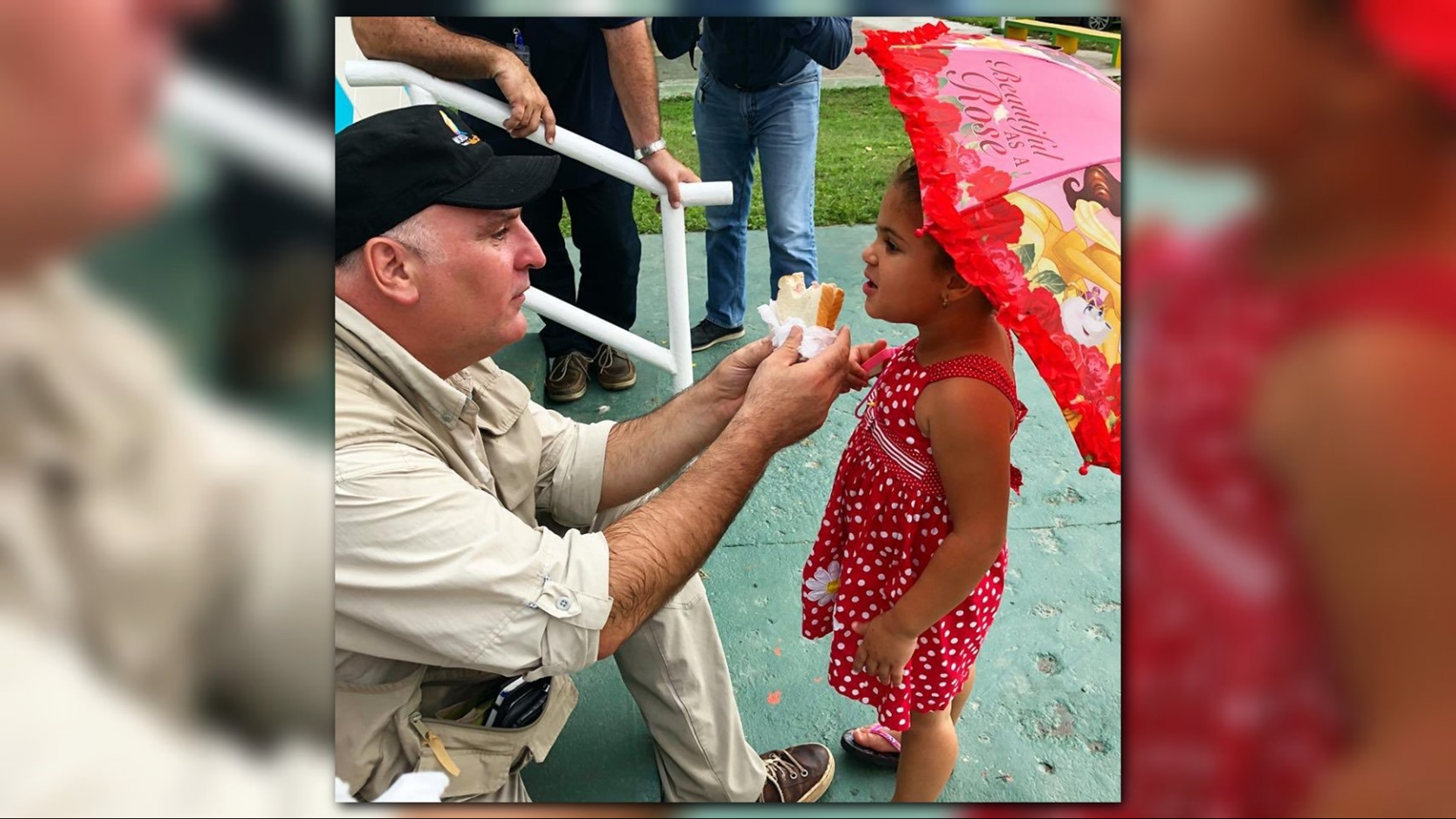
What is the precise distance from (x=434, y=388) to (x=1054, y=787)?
1.49m

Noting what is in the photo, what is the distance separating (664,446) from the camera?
6.12 feet

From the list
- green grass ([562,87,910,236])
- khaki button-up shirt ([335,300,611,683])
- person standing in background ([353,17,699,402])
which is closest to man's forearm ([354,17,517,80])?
person standing in background ([353,17,699,402])

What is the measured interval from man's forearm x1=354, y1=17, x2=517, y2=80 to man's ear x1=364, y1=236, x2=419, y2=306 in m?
1.01

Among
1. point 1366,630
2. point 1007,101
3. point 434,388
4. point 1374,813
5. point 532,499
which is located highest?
A: point 1007,101

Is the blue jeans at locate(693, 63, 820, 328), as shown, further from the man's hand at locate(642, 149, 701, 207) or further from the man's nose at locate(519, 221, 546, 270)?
the man's nose at locate(519, 221, 546, 270)

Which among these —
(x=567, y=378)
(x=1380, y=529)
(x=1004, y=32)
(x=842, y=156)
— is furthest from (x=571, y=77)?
(x=842, y=156)

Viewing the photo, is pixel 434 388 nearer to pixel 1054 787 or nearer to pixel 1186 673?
pixel 1186 673

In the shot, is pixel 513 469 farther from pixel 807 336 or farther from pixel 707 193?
pixel 707 193

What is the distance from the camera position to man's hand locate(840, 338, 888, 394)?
1730 mm

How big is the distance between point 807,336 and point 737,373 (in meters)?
0.19

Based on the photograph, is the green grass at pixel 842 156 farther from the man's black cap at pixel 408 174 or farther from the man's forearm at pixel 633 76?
the man's black cap at pixel 408 174

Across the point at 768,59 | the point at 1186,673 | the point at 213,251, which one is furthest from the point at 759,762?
the point at 768,59

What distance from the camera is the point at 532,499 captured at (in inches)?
70.6

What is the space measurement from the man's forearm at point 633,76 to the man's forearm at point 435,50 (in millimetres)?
312
